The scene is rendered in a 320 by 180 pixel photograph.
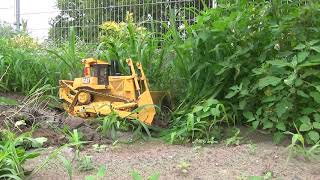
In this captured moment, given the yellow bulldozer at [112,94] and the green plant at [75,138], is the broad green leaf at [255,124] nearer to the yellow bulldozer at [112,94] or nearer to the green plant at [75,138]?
the yellow bulldozer at [112,94]

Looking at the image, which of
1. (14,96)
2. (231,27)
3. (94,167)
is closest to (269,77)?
(231,27)

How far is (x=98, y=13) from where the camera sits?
721cm

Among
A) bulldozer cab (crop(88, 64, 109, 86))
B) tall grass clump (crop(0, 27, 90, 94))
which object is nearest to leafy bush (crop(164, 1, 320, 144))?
bulldozer cab (crop(88, 64, 109, 86))

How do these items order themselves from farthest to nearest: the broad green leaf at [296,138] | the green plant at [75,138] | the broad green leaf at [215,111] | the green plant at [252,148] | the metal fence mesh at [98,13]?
the metal fence mesh at [98,13] → the broad green leaf at [215,111] → the green plant at [252,148] → the green plant at [75,138] → the broad green leaf at [296,138]

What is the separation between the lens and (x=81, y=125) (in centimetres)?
385

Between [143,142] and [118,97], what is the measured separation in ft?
1.96

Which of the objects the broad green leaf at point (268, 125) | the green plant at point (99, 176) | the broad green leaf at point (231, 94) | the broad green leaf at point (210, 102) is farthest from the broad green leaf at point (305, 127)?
the green plant at point (99, 176)

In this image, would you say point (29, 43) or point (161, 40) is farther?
point (29, 43)

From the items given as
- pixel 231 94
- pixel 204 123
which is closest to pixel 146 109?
pixel 204 123

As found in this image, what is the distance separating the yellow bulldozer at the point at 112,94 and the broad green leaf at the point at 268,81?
0.98 meters

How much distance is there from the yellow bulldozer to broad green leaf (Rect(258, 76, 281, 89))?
3.22 ft

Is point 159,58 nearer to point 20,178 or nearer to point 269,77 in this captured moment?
point 269,77

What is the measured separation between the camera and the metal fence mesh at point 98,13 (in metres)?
6.32

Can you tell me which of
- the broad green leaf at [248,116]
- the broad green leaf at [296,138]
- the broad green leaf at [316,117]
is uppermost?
the broad green leaf at [316,117]
